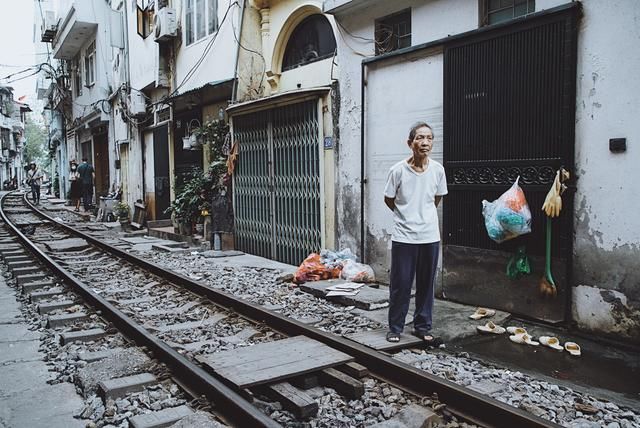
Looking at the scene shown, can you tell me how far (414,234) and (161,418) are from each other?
8.69 ft

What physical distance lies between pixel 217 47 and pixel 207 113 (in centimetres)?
185

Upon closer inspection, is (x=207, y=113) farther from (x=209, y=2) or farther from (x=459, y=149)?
(x=459, y=149)

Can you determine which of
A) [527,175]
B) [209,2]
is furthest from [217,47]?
[527,175]

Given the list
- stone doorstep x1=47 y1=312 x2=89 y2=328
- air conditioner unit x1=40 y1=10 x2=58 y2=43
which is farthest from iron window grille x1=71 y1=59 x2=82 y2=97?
stone doorstep x1=47 y1=312 x2=89 y2=328

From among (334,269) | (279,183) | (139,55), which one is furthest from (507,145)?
(139,55)

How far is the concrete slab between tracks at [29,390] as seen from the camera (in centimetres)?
389

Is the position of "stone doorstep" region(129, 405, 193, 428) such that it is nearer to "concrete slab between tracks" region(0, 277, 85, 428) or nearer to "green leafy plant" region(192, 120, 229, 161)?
"concrete slab between tracks" region(0, 277, 85, 428)

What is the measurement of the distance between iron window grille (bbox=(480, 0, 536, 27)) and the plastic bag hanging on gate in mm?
1920

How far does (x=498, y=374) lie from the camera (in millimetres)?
4418

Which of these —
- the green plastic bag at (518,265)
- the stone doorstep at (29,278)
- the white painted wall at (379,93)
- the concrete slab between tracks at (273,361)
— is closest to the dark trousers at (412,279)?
the concrete slab between tracks at (273,361)

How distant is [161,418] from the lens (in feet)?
12.0

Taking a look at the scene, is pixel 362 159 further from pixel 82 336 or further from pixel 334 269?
pixel 82 336

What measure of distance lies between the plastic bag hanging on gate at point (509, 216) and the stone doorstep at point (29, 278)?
7147 mm

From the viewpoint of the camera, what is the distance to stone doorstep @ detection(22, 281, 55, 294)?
8.16 meters
